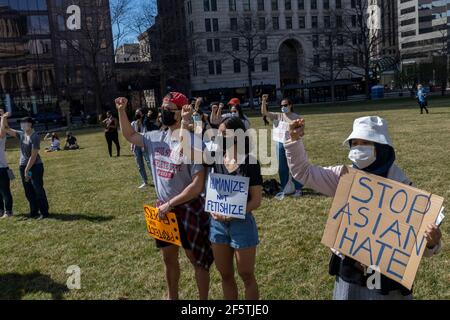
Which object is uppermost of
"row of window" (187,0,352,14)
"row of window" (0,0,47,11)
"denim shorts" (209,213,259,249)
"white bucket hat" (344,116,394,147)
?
"row of window" (187,0,352,14)

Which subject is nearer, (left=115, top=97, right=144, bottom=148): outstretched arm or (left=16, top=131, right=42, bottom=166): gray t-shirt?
(left=115, top=97, right=144, bottom=148): outstretched arm

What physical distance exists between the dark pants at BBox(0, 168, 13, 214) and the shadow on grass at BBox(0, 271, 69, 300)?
3338mm

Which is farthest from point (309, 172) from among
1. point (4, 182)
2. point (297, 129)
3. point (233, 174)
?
point (4, 182)

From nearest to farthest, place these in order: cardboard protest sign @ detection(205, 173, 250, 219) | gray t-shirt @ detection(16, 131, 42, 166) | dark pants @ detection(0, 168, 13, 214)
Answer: cardboard protest sign @ detection(205, 173, 250, 219), gray t-shirt @ detection(16, 131, 42, 166), dark pants @ detection(0, 168, 13, 214)

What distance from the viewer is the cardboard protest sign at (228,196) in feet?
12.6

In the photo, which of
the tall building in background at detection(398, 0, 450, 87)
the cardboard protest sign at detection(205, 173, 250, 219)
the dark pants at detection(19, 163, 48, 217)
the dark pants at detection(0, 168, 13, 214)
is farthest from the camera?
the tall building in background at detection(398, 0, 450, 87)

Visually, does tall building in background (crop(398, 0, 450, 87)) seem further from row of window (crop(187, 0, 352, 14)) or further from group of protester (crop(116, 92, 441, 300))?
group of protester (crop(116, 92, 441, 300))

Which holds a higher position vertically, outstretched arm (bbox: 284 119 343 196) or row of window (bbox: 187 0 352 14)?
row of window (bbox: 187 0 352 14)

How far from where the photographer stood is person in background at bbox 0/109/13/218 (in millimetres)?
8742

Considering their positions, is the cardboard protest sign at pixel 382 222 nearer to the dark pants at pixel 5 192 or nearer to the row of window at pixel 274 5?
the dark pants at pixel 5 192

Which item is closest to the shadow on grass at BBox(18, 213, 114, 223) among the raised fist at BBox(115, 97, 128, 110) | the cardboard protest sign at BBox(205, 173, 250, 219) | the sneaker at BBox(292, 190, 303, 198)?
the sneaker at BBox(292, 190, 303, 198)

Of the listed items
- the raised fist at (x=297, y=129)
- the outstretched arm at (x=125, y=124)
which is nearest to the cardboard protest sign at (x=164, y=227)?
the outstretched arm at (x=125, y=124)
